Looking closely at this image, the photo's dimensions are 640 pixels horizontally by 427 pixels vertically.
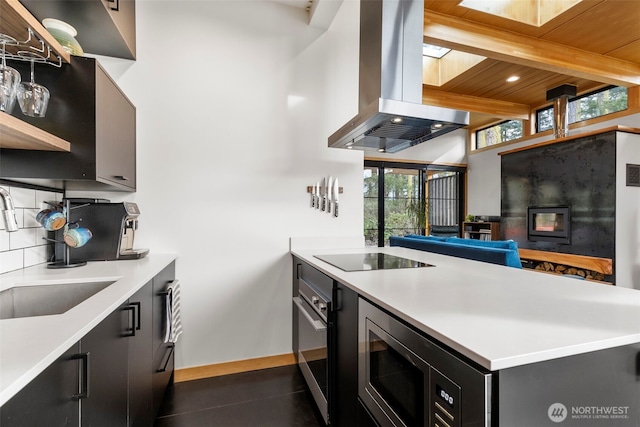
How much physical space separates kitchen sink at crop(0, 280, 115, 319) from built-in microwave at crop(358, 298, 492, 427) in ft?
4.17

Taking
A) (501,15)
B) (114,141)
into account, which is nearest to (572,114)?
(501,15)

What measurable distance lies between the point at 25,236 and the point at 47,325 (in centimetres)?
110

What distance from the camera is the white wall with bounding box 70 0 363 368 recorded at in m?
2.15

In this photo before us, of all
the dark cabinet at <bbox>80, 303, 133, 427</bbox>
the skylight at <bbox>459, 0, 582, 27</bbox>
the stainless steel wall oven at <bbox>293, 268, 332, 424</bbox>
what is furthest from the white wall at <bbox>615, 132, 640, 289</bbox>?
the dark cabinet at <bbox>80, 303, 133, 427</bbox>

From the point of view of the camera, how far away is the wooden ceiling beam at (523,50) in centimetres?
293

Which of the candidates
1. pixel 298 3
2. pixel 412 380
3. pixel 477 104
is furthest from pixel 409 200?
pixel 412 380

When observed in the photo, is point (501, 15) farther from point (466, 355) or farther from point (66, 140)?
point (66, 140)

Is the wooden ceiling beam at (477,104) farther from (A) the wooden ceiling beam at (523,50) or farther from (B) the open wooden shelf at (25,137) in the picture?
(B) the open wooden shelf at (25,137)

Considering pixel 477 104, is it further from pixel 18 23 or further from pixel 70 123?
pixel 18 23

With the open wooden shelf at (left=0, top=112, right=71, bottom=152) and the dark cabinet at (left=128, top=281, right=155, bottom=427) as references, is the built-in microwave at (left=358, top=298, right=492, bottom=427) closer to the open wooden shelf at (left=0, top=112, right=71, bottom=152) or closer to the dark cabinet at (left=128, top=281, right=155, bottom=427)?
the dark cabinet at (left=128, top=281, right=155, bottom=427)

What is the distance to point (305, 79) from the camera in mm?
2504

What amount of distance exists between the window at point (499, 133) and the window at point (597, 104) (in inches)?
26.1

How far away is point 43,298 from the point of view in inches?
50.8

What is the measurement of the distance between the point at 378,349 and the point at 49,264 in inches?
72.5
